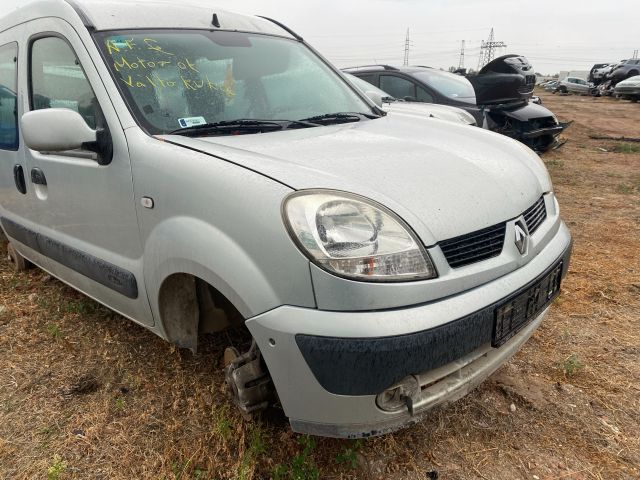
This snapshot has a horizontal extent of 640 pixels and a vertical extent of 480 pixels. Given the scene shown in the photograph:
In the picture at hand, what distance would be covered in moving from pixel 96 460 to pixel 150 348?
0.79 m

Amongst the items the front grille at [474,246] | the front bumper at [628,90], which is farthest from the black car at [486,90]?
the front bumper at [628,90]

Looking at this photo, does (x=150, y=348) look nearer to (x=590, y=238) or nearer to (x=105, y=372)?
(x=105, y=372)

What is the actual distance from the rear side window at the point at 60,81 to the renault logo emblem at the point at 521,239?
1.69 meters

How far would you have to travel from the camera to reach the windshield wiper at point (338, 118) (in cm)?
236

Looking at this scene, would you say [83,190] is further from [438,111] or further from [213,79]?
[438,111]

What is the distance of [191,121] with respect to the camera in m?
2.04

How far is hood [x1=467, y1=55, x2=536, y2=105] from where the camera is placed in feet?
22.9

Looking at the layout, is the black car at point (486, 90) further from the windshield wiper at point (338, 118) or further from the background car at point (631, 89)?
the background car at point (631, 89)

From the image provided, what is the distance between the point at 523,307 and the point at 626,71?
31.6 metres

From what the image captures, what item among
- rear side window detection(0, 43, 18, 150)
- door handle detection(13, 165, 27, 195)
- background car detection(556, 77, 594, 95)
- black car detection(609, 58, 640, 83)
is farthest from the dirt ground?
background car detection(556, 77, 594, 95)

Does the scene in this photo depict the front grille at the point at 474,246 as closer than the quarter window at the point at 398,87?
Yes

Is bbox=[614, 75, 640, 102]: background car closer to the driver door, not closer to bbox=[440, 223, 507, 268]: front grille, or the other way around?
bbox=[440, 223, 507, 268]: front grille

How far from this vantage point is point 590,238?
4.20 m

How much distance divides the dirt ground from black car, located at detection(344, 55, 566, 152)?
4.20 meters
